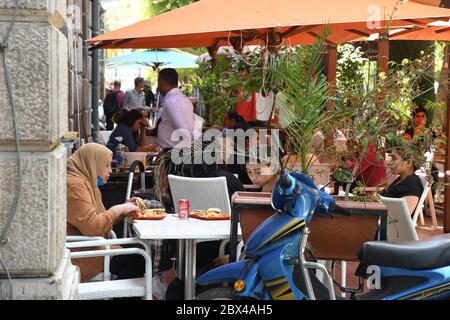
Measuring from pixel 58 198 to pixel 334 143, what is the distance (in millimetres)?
2643

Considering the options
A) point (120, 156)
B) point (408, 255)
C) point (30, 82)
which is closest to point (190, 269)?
point (408, 255)

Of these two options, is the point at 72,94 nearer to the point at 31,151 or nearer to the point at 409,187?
the point at 409,187

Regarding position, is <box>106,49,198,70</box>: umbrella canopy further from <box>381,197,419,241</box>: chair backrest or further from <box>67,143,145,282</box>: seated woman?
<box>381,197,419,241</box>: chair backrest

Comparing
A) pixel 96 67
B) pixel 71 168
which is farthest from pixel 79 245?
pixel 96 67

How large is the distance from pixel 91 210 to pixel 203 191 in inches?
42.9

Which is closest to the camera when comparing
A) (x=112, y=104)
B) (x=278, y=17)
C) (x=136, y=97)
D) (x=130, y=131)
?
(x=278, y=17)

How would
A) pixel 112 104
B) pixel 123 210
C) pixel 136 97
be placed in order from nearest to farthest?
Result: pixel 123 210 → pixel 136 97 → pixel 112 104

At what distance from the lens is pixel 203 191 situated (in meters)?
6.83

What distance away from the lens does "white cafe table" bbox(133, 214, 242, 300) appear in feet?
18.1

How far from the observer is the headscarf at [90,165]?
20.5ft

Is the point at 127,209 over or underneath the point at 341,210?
underneath

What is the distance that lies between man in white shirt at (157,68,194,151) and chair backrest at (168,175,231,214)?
2843 millimetres

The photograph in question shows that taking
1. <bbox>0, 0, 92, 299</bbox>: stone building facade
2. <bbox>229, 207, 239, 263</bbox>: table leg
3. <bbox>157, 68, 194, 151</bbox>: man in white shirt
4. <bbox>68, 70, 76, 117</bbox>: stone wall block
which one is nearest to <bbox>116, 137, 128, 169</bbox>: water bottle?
<bbox>157, 68, 194, 151</bbox>: man in white shirt

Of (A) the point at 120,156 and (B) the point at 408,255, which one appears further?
(A) the point at 120,156
